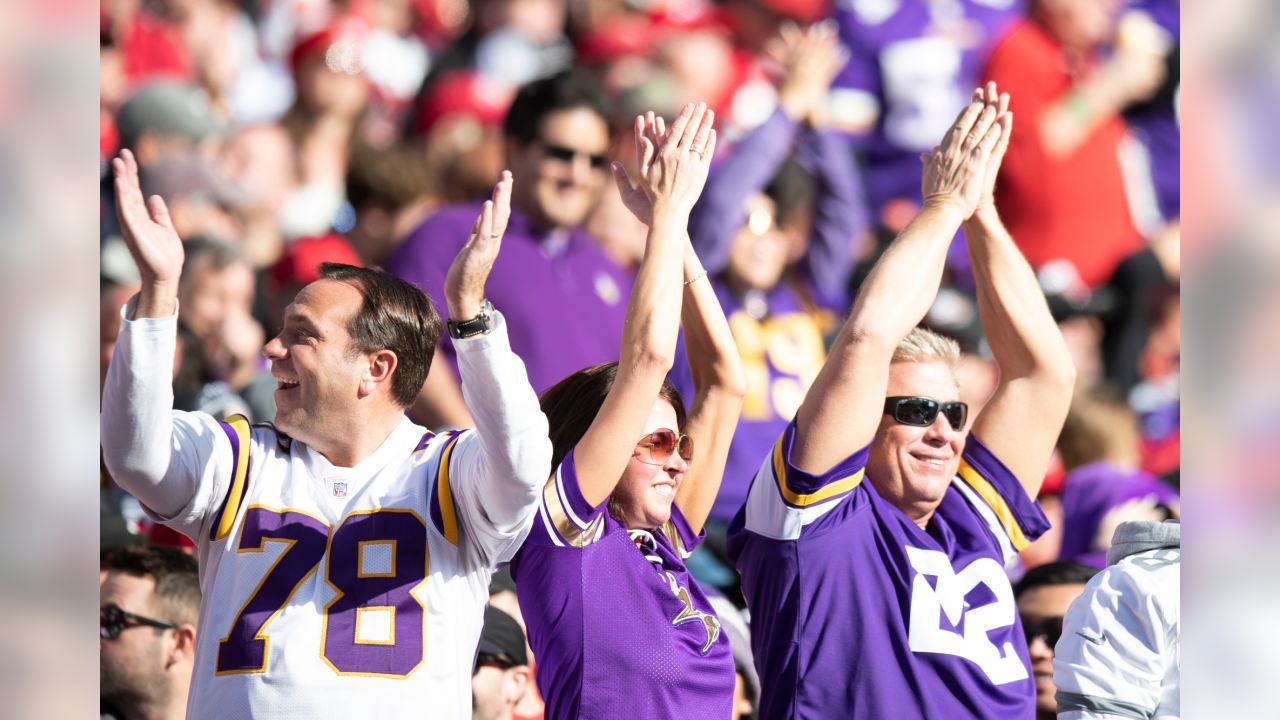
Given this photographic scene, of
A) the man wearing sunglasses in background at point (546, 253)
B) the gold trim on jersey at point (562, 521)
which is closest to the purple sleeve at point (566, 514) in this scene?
→ the gold trim on jersey at point (562, 521)

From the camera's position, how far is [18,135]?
1508 millimetres

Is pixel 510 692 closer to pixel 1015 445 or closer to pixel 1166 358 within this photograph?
pixel 1015 445

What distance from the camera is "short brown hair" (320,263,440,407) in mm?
2756

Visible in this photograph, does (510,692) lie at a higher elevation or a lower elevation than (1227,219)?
lower

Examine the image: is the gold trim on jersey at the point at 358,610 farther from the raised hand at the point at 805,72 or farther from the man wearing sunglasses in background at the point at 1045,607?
the raised hand at the point at 805,72

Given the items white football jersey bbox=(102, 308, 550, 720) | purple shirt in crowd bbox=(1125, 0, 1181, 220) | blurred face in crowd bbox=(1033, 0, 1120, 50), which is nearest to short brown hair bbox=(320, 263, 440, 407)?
white football jersey bbox=(102, 308, 550, 720)

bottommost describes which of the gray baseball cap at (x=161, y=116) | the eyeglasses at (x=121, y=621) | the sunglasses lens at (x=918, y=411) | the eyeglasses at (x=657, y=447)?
the eyeglasses at (x=121, y=621)

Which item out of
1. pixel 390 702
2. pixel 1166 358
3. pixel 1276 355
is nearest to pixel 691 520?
pixel 390 702

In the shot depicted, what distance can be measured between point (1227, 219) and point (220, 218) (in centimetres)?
469

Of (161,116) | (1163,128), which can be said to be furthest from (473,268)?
(1163,128)

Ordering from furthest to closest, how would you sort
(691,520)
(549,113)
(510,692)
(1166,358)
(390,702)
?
(1166,358), (549,113), (510,692), (691,520), (390,702)

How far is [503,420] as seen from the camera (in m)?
2.50

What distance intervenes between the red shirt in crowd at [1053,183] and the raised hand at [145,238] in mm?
4780

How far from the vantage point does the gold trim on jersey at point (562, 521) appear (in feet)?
9.29
